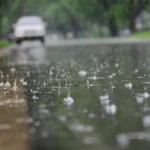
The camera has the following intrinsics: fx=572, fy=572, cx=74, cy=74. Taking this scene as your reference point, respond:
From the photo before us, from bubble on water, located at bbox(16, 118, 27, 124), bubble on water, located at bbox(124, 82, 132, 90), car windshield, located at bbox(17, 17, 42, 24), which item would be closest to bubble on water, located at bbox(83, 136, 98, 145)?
bubble on water, located at bbox(16, 118, 27, 124)

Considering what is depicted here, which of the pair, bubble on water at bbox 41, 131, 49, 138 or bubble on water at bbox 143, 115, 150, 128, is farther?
bubble on water at bbox 143, 115, 150, 128

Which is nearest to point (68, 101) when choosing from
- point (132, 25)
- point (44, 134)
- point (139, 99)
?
point (139, 99)

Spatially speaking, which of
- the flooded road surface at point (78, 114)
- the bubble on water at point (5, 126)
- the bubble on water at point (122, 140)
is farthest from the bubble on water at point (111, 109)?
the bubble on water at point (122, 140)

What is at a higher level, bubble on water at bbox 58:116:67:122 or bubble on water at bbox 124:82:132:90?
bubble on water at bbox 124:82:132:90

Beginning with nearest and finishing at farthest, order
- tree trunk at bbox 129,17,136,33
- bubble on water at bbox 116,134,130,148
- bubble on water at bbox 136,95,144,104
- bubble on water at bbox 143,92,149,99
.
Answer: bubble on water at bbox 116,134,130,148 < bubble on water at bbox 136,95,144,104 < bubble on water at bbox 143,92,149,99 < tree trunk at bbox 129,17,136,33

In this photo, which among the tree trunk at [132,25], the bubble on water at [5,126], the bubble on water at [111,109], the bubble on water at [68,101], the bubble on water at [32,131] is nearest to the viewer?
the bubble on water at [32,131]

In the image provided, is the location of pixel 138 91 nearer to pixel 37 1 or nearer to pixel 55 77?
pixel 55 77

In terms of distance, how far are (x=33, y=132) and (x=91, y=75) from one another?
6.10 m

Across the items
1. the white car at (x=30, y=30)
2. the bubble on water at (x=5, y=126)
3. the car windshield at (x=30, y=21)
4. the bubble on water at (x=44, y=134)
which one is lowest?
the bubble on water at (x=44, y=134)

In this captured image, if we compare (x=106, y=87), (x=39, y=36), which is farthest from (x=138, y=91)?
(x=39, y=36)

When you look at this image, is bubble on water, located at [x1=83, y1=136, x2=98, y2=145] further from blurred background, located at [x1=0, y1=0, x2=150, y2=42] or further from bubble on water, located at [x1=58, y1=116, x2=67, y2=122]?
blurred background, located at [x1=0, y1=0, x2=150, y2=42]

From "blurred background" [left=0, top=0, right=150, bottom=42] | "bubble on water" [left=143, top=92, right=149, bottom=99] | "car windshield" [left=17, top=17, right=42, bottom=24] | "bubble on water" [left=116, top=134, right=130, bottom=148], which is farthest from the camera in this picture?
"blurred background" [left=0, top=0, right=150, bottom=42]

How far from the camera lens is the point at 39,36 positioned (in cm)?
3812

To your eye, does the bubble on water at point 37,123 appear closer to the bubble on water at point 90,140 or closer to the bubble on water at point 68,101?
the bubble on water at point 90,140
